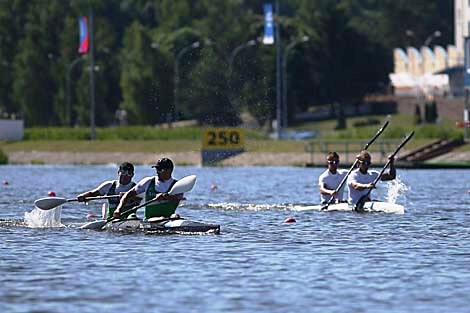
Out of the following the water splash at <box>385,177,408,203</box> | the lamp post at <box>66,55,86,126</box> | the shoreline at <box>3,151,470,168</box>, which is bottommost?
the water splash at <box>385,177,408,203</box>

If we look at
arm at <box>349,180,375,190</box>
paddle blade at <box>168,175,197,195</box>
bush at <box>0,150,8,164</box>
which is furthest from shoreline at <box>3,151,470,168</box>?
paddle blade at <box>168,175,197,195</box>

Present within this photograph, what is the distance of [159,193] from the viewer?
1287 inches

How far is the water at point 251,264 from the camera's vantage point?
22.3m

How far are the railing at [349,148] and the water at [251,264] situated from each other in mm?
37268

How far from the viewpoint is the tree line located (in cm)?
12194

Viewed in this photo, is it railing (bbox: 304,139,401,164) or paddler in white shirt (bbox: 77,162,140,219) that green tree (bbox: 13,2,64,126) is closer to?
railing (bbox: 304,139,401,164)

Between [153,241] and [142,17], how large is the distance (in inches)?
5451

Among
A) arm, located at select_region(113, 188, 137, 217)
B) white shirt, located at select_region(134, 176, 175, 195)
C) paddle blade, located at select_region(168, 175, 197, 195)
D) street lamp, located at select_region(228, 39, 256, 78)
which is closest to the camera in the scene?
paddle blade, located at select_region(168, 175, 197, 195)

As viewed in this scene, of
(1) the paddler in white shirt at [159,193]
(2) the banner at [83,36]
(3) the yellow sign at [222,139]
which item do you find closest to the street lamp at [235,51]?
(2) the banner at [83,36]

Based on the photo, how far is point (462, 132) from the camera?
297 ft

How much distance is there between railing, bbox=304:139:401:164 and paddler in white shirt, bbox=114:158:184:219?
158 feet

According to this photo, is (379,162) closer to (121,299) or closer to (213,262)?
(213,262)

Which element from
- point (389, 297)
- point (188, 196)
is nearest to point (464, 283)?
point (389, 297)

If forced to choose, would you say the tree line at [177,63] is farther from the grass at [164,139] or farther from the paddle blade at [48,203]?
the paddle blade at [48,203]
